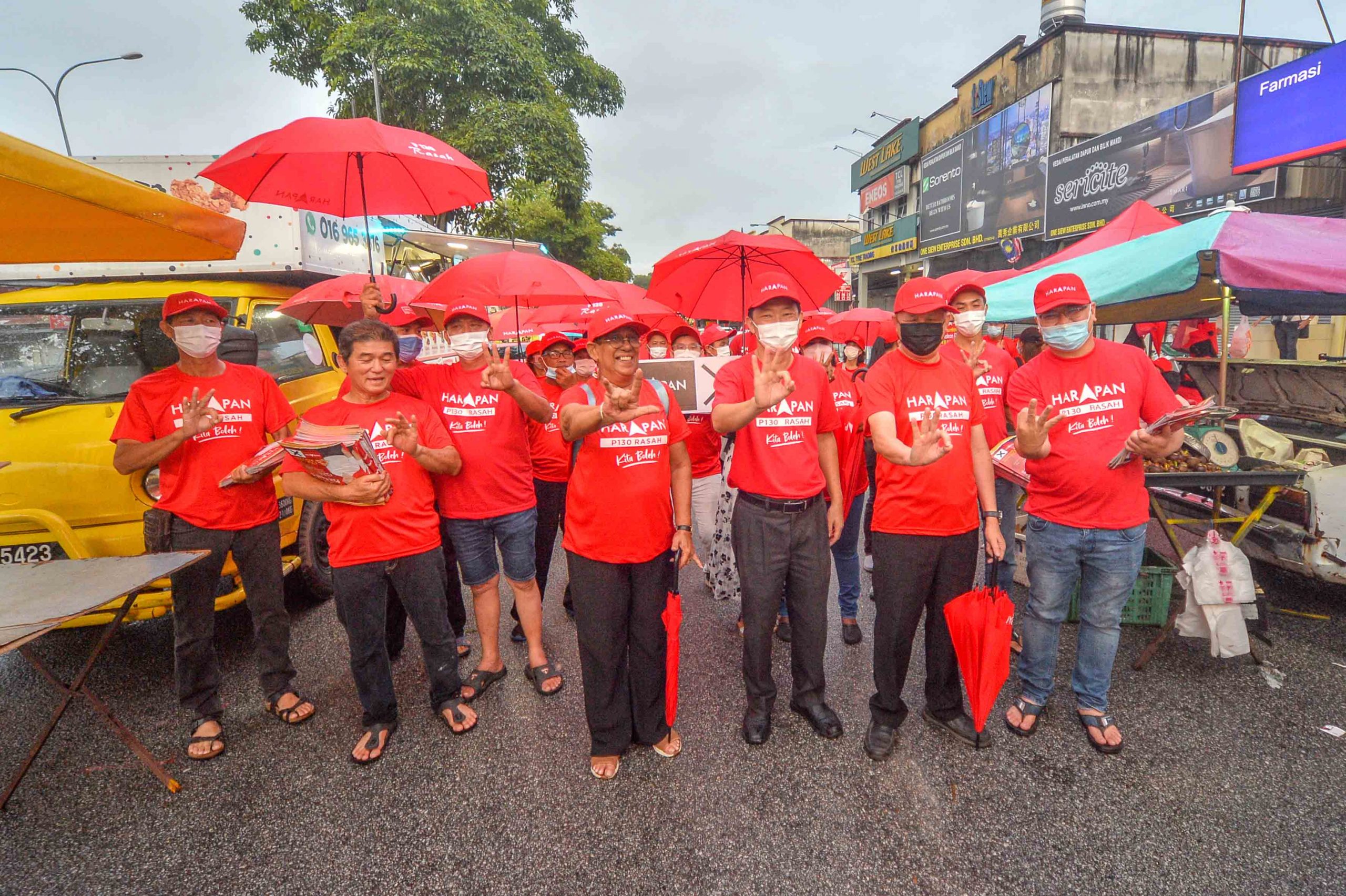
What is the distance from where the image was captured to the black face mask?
288 cm

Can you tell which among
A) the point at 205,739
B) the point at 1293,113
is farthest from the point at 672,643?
the point at 1293,113

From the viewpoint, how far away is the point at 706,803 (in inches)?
106

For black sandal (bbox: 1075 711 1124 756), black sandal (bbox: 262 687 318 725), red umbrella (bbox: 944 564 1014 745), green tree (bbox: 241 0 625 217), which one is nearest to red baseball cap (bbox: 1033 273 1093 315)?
red umbrella (bbox: 944 564 1014 745)

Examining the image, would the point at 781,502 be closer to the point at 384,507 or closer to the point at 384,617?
the point at 384,507

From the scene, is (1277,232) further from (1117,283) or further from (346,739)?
(346,739)

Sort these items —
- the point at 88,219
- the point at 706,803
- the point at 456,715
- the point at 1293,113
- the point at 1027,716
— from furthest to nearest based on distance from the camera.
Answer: the point at 1293,113 < the point at 456,715 < the point at 1027,716 < the point at 706,803 < the point at 88,219

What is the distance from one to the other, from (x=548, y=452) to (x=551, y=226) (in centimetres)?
1956

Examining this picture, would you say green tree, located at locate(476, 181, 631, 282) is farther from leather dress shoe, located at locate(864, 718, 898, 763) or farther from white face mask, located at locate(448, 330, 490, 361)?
leather dress shoe, located at locate(864, 718, 898, 763)

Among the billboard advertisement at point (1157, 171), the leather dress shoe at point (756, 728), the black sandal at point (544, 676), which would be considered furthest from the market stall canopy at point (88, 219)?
the billboard advertisement at point (1157, 171)

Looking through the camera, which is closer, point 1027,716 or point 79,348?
point 1027,716

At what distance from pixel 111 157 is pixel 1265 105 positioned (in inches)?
599

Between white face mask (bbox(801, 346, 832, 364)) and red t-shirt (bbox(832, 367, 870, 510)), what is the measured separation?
25cm

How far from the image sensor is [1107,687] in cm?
304

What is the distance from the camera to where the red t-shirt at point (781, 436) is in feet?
9.38
